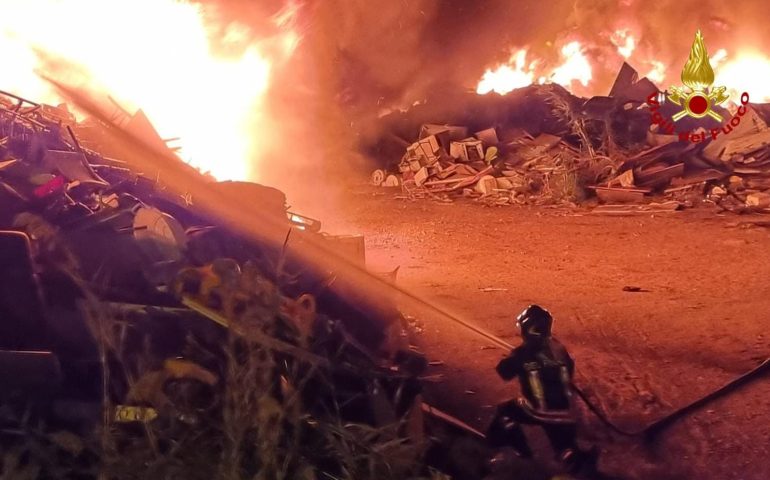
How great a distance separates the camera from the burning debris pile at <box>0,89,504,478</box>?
3.16 m

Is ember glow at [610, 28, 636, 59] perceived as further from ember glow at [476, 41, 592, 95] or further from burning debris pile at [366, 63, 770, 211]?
burning debris pile at [366, 63, 770, 211]

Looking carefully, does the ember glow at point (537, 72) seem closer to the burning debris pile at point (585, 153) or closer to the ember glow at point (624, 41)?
the ember glow at point (624, 41)

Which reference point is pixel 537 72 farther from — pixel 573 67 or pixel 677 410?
pixel 677 410

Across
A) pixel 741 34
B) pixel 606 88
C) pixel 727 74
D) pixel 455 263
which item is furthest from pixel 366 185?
pixel 741 34

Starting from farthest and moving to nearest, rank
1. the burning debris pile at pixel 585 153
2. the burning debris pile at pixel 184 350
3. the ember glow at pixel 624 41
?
the ember glow at pixel 624 41, the burning debris pile at pixel 585 153, the burning debris pile at pixel 184 350

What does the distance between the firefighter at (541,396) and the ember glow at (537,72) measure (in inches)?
762

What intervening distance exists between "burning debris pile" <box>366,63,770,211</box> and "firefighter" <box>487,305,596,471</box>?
8800 millimetres

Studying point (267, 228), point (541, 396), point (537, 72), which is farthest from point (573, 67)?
point (541, 396)

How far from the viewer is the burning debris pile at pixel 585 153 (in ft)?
41.3

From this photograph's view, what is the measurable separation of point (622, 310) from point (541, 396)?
3.13 m

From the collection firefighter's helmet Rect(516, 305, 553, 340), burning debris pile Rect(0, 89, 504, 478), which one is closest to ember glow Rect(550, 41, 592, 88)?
burning debris pile Rect(0, 89, 504, 478)

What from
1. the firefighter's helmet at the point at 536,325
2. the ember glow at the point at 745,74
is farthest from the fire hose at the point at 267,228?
the ember glow at the point at 745,74

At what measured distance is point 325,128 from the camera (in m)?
18.5

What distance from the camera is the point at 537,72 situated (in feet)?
76.5
